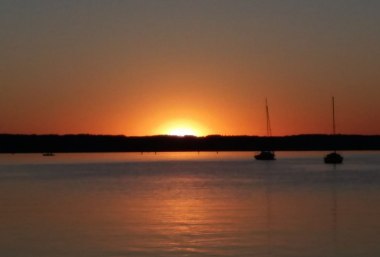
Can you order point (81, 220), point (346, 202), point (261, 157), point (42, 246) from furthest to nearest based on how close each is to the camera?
point (261, 157)
point (346, 202)
point (81, 220)
point (42, 246)

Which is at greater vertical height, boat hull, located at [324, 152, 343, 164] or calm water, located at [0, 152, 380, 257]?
boat hull, located at [324, 152, 343, 164]

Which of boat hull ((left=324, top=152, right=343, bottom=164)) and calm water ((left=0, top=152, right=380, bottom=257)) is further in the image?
boat hull ((left=324, top=152, right=343, bottom=164))

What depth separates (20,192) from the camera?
5934cm

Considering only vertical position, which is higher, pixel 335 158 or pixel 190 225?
pixel 335 158

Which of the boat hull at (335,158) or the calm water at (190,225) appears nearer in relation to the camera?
the calm water at (190,225)

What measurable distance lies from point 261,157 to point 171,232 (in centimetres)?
11828

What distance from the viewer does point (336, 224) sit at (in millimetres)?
34125

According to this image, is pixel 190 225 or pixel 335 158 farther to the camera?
pixel 335 158

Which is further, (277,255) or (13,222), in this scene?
(13,222)

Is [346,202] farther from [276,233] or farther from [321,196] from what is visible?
[276,233]

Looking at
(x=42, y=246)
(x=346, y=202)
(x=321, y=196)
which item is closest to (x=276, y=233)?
(x=42, y=246)

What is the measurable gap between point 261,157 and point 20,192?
93.9 meters

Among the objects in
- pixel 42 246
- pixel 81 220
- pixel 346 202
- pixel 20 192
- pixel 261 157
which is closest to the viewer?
pixel 42 246

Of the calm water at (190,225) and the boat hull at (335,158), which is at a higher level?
the boat hull at (335,158)
